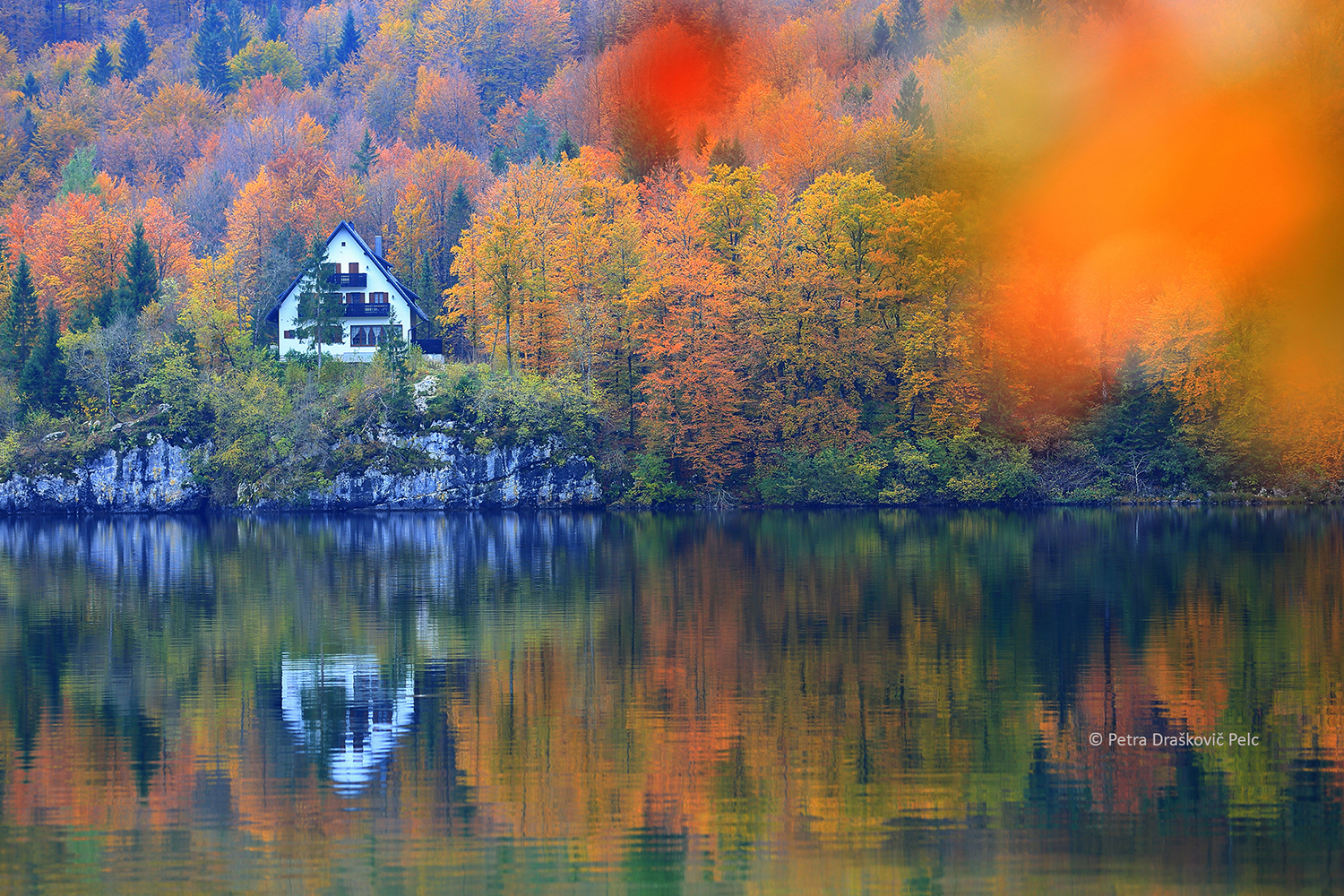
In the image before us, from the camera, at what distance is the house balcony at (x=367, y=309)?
7394cm

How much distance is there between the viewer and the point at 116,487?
2569 inches

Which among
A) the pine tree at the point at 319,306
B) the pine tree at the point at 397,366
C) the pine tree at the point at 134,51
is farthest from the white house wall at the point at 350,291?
the pine tree at the point at 134,51

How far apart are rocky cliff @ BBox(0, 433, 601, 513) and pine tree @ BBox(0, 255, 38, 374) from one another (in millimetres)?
9357

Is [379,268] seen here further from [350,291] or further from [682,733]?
[682,733]

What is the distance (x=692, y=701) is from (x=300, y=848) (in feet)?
23.2

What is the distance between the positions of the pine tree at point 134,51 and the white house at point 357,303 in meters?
63.9

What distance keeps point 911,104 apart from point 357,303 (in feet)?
107

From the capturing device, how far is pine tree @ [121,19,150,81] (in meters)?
127

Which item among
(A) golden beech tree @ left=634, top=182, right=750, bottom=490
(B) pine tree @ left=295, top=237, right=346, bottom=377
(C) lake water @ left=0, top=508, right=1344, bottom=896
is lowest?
(C) lake water @ left=0, top=508, right=1344, bottom=896

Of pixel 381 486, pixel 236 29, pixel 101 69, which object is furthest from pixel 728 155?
pixel 236 29

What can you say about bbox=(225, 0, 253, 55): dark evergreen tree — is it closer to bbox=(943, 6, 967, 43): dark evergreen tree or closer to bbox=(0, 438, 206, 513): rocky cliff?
bbox=(943, 6, 967, 43): dark evergreen tree

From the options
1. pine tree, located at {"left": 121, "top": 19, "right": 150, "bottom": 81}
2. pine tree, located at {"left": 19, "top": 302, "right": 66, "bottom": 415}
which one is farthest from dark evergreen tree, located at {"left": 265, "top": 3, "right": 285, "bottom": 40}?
pine tree, located at {"left": 19, "top": 302, "right": 66, "bottom": 415}

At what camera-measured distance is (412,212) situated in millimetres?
89062

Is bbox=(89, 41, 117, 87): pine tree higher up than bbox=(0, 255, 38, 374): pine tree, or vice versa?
bbox=(89, 41, 117, 87): pine tree
